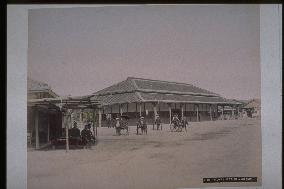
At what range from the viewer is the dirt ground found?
2.01m

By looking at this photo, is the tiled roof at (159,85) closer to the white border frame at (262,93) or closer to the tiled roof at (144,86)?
the tiled roof at (144,86)

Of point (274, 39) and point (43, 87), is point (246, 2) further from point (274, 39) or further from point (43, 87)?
point (43, 87)

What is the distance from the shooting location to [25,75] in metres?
2.00

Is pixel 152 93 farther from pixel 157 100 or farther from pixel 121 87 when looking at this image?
pixel 121 87

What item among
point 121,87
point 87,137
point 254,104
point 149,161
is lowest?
point 149,161

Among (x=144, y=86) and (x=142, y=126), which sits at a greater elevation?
(x=144, y=86)

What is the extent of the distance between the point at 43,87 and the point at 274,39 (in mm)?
1456

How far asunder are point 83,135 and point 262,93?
3.76ft

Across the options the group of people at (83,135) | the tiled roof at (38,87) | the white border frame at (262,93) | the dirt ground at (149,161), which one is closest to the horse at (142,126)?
the dirt ground at (149,161)

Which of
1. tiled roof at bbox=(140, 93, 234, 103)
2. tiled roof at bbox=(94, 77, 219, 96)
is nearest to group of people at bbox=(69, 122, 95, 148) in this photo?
tiled roof at bbox=(94, 77, 219, 96)

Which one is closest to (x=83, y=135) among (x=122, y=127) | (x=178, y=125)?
(x=122, y=127)

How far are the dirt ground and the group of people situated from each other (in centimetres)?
5

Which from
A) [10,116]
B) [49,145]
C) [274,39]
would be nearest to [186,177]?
[49,145]

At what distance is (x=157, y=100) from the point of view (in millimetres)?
2086
